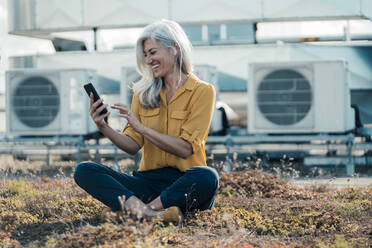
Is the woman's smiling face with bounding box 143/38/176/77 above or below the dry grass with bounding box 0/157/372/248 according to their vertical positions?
above

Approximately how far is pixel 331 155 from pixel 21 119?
15.4 ft

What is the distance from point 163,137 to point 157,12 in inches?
289

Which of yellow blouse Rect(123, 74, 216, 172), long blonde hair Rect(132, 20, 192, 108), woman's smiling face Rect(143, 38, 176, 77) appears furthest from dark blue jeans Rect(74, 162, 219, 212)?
woman's smiling face Rect(143, 38, 176, 77)

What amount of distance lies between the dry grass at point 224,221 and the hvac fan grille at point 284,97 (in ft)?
9.19

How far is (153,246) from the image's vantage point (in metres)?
3.06

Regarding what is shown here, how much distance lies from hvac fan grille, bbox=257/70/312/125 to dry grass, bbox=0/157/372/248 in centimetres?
280

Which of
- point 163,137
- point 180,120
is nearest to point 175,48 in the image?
point 180,120

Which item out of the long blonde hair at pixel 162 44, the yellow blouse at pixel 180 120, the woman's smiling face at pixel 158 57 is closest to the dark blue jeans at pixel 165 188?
the yellow blouse at pixel 180 120

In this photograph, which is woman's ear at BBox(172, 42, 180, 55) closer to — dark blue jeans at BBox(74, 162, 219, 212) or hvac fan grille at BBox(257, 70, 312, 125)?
dark blue jeans at BBox(74, 162, 219, 212)

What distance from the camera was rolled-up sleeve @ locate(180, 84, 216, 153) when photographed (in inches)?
152

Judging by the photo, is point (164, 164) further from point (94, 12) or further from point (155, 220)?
point (94, 12)

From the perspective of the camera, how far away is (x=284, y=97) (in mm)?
8375

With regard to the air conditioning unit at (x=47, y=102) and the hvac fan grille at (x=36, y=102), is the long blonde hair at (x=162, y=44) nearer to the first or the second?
the air conditioning unit at (x=47, y=102)

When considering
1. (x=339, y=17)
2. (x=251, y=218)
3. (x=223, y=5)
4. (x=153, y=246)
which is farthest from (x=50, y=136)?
(x=153, y=246)
